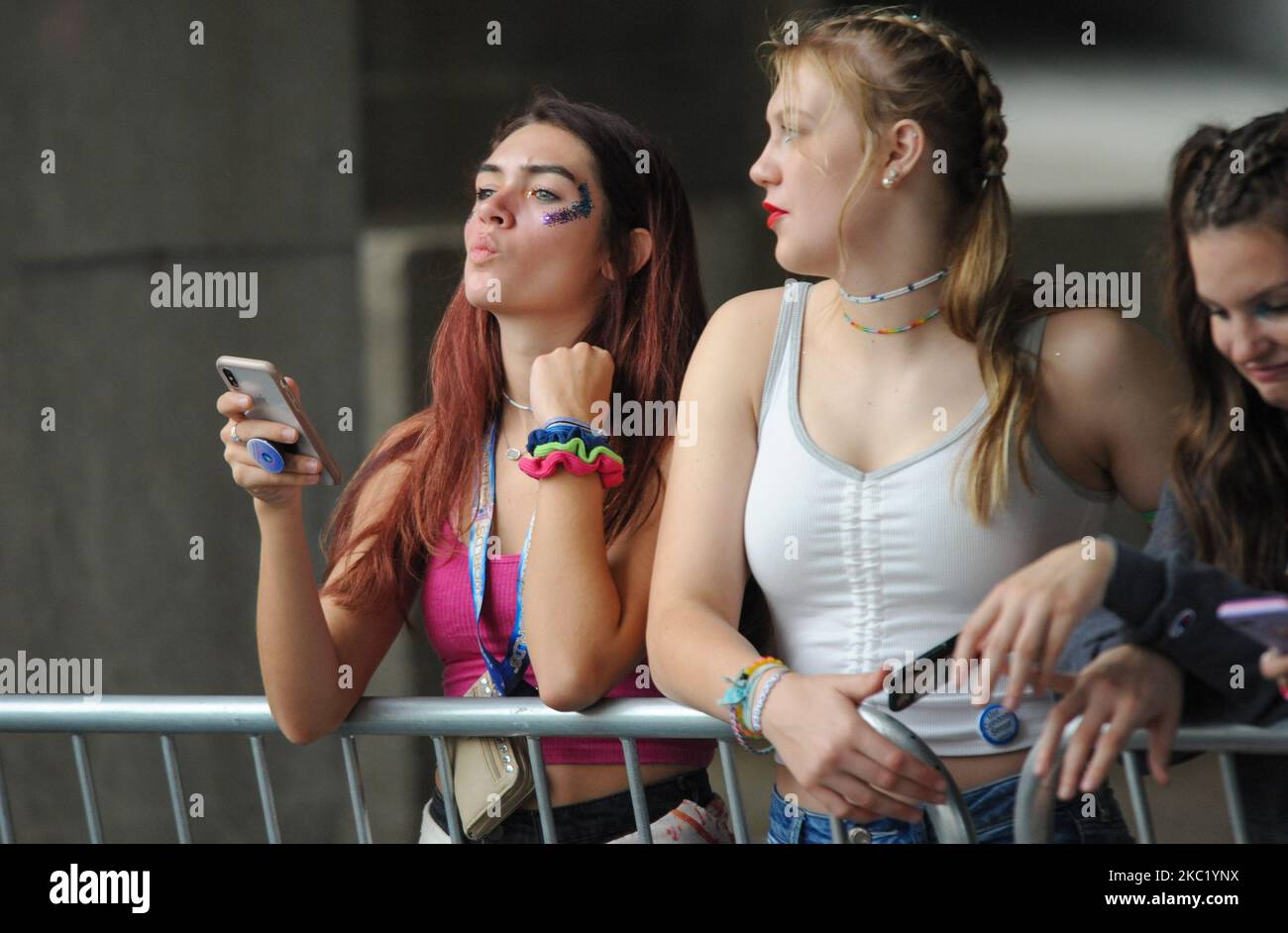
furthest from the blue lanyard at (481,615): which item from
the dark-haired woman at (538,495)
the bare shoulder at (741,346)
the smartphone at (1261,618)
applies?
the smartphone at (1261,618)

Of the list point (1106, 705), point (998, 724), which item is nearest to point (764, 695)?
Answer: point (998, 724)

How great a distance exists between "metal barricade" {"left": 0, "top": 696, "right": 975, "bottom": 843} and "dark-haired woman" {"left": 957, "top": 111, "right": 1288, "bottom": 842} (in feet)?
0.93

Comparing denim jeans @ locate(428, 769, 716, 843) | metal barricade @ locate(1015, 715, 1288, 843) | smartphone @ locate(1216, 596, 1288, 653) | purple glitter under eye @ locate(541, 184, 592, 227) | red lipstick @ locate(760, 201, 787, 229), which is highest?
purple glitter under eye @ locate(541, 184, 592, 227)

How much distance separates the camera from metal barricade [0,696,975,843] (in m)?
2.18

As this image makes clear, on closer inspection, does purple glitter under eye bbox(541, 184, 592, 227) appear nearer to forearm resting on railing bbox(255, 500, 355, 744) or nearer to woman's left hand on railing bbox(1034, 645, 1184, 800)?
forearm resting on railing bbox(255, 500, 355, 744)

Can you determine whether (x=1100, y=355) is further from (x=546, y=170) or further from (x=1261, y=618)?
(x=546, y=170)

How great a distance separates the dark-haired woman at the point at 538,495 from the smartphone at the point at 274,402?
3 centimetres

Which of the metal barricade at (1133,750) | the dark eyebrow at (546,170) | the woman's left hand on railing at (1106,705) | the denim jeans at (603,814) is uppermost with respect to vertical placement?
the dark eyebrow at (546,170)

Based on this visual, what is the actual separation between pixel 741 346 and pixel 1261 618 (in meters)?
0.78

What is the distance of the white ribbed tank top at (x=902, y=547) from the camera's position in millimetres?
1934

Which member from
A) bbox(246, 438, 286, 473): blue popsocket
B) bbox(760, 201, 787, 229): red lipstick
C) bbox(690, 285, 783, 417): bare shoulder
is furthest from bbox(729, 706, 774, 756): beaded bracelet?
bbox(246, 438, 286, 473): blue popsocket

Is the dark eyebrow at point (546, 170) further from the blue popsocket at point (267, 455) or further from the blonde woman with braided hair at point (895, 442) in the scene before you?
the blue popsocket at point (267, 455)

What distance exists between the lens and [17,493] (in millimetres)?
4828
